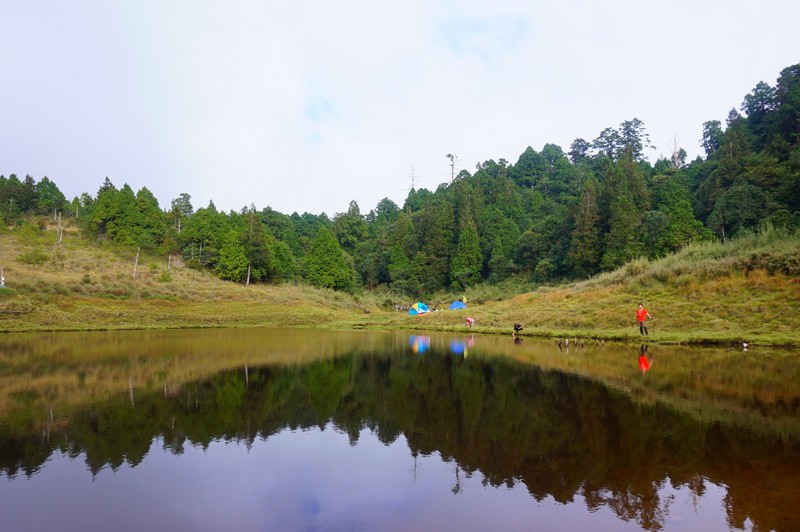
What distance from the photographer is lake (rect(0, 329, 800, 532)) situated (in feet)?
17.6

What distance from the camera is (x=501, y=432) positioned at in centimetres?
840

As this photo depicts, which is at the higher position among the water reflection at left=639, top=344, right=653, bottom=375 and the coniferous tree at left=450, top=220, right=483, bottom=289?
the coniferous tree at left=450, top=220, right=483, bottom=289

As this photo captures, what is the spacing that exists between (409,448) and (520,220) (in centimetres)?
6842

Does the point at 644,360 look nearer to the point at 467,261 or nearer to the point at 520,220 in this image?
the point at 467,261

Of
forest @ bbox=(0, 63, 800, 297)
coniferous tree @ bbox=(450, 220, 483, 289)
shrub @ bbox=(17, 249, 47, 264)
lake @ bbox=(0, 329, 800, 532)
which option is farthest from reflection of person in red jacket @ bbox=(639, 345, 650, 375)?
shrub @ bbox=(17, 249, 47, 264)

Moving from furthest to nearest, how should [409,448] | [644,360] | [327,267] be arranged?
[327,267]
[644,360]
[409,448]

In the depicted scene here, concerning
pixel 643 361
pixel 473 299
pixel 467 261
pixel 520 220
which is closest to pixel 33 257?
pixel 473 299

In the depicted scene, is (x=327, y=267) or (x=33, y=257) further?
(x=327, y=267)

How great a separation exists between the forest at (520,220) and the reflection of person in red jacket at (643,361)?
82.4 ft

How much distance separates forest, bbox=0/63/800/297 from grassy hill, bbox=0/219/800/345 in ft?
16.1

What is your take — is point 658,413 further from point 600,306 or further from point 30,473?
point 600,306

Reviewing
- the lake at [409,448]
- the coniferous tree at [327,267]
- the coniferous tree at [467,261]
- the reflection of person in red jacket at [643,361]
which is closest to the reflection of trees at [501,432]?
the lake at [409,448]

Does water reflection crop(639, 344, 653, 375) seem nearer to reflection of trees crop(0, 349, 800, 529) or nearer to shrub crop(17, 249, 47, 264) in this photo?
reflection of trees crop(0, 349, 800, 529)

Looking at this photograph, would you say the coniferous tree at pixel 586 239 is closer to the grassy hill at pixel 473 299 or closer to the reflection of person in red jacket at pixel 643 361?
the grassy hill at pixel 473 299
